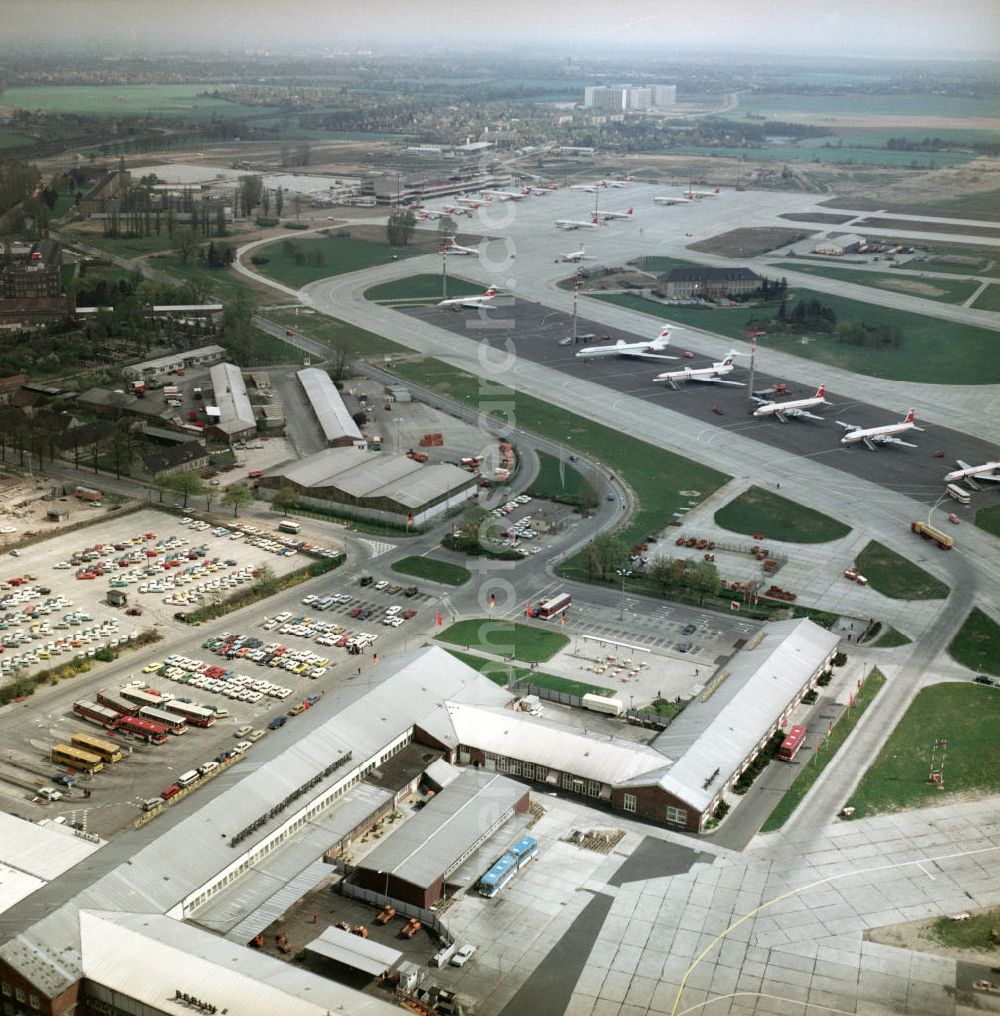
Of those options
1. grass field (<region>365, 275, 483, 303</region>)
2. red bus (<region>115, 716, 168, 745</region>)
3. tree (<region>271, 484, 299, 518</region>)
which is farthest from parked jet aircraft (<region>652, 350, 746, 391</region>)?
→ red bus (<region>115, 716, 168, 745</region>)

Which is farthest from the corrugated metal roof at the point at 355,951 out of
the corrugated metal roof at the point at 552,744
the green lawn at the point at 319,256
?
the green lawn at the point at 319,256

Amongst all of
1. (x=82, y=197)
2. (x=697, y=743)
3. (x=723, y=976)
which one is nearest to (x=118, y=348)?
(x=82, y=197)

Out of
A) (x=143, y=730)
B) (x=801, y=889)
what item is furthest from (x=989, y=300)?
(x=143, y=730)

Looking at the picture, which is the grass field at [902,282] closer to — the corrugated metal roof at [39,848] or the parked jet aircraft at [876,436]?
the parked jet aircraft at [876,436]

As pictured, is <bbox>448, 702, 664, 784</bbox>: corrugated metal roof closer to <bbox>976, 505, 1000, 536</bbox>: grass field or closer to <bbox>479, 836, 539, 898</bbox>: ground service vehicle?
<bbox>479, 836, 539, 898</bbox>: ground service vehicle

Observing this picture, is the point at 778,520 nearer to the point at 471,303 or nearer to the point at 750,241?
the point at 471,303

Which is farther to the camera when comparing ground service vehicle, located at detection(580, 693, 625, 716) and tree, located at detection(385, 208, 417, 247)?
tree, located at detection(385, 208, 417, 247)

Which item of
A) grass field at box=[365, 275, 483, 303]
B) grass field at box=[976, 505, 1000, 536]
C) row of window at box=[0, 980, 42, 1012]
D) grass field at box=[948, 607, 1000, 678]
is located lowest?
grass field at box=[948, 607, 1000, 678]
